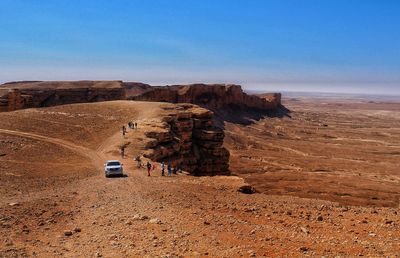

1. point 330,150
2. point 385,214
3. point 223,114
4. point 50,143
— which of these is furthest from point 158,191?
point 223,114

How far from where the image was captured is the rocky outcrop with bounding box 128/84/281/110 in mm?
90562

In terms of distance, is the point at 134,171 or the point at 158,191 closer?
the point at 158,191

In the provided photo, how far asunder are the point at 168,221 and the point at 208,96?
88522 millimetres

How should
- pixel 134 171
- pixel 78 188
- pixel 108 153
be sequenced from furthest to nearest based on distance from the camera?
pixel 108 153 → pixel 134 171 → pixel 78 188

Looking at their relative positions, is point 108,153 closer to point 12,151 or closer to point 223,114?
point 12,151

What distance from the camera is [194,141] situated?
47219 mm

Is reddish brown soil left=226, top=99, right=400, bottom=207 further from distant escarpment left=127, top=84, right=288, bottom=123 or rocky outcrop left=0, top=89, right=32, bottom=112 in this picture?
rocky outcrop left=0, top=89, right=32, bottom=112

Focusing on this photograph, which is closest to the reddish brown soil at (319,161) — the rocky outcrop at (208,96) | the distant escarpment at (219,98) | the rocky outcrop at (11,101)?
the distant escarpment at (219,98)

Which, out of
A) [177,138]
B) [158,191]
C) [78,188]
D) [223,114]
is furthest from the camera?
[223,114]

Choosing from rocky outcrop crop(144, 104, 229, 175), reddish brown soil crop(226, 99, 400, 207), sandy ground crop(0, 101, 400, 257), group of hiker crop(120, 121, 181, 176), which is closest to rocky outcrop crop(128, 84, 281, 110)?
reddish brown soil crop(226, 99, 400, 207)

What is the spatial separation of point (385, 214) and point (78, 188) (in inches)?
526

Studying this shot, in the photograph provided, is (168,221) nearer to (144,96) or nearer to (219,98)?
(144,96)

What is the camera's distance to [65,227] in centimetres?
1378

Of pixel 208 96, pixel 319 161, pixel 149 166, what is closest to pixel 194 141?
pixel 149 166
